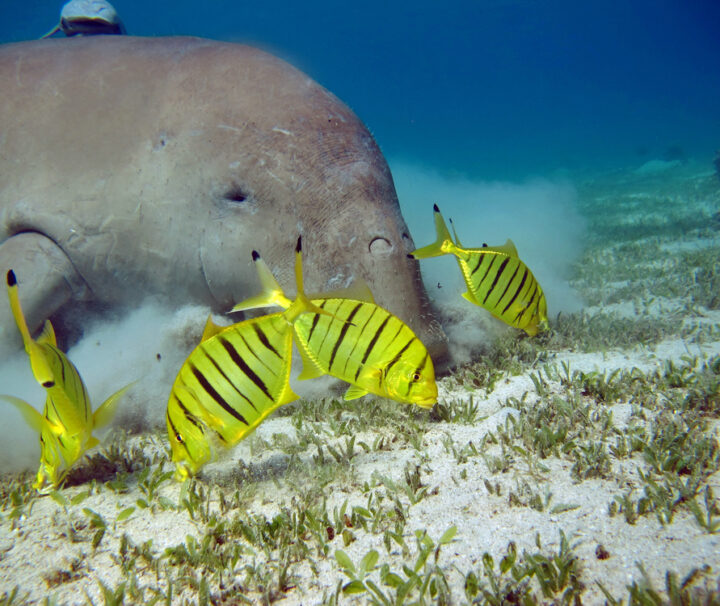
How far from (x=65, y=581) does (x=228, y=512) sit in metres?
0.78

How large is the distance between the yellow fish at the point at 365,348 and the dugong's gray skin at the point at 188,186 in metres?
1.17

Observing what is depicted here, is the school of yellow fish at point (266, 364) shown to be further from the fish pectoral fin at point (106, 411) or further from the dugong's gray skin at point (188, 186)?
the dugong's gray skin at point (188, 186)

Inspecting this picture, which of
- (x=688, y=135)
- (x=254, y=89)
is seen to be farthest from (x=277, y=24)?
(x=254, y=89)

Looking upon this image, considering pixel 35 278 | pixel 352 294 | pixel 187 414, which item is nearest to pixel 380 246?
pixel 352 294

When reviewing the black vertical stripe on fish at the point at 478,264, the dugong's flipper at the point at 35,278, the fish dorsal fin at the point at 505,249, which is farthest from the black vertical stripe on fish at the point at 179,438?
the dugong's flipper at the point at 35,278

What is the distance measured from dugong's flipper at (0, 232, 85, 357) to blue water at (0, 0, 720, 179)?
79.3m

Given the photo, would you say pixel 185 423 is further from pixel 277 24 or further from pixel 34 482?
pixel 277 24

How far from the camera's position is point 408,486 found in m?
2.42

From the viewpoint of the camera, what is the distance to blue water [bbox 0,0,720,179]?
325ft

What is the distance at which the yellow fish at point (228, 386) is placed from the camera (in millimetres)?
1825

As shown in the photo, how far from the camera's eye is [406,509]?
2266mm

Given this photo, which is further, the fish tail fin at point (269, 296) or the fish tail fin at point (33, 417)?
the fish tail fin at point (33, 417)

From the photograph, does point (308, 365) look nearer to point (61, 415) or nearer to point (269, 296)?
point (269, 296)

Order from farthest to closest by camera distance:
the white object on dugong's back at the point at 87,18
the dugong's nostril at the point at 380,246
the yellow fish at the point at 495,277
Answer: the white object on dugong's back at the point at 87,18 < the dugong's nostril at the point at 380,246 < the yellow fish at the point at 495,277
